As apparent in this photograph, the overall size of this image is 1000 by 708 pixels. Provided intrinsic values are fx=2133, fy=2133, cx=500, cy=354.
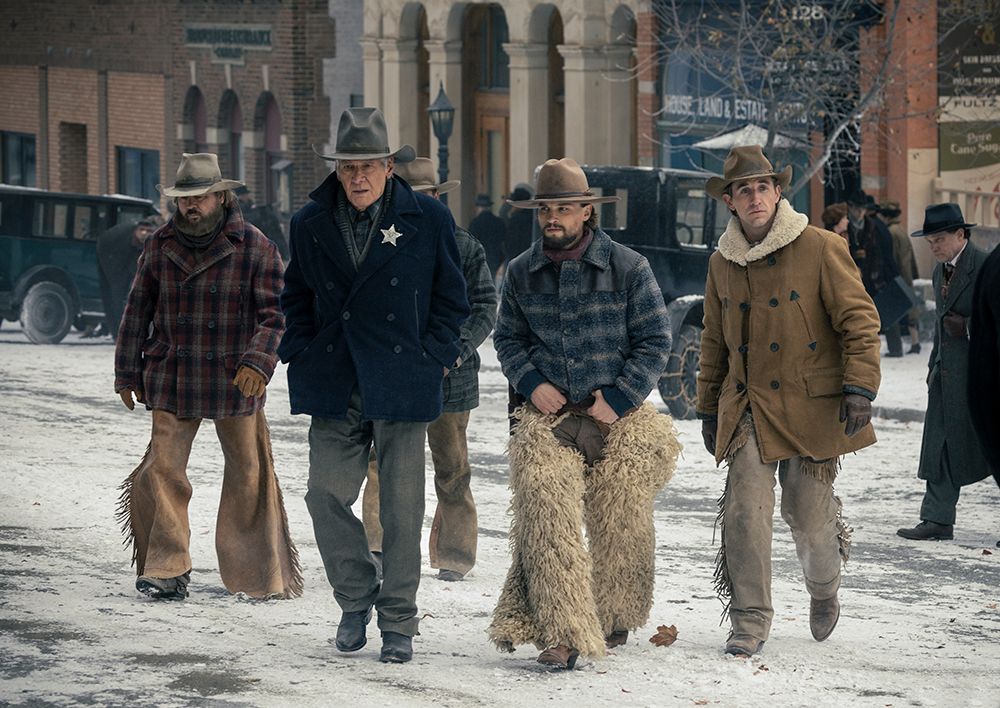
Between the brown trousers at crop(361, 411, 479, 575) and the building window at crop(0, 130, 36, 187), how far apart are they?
38.7 m

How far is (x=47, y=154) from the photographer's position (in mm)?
46406

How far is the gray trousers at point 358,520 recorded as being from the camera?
8102 mm

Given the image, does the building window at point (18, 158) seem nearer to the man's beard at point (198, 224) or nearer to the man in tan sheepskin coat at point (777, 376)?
the man's beard at point (198, 224)

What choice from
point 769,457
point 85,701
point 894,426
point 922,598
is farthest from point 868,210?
point 85,701

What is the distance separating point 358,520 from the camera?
813 centimetres

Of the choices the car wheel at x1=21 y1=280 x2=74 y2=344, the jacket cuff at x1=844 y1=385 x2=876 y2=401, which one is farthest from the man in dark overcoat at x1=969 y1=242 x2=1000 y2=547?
the car wheel at x1=21 y1=280 x2=74 y2=344

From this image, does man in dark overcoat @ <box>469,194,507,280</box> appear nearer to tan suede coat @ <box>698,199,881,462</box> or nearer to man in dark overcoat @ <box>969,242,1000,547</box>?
tan suede coat @ <box>698,199,881,462</box>

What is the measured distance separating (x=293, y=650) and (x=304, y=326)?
4.11 feet

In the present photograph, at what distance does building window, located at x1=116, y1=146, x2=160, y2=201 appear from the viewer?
42688 millimetres

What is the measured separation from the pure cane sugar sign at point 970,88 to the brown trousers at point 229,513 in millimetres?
15843

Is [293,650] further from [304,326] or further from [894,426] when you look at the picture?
[894,426]

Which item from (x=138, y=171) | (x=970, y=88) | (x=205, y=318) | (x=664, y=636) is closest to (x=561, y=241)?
(x=664, y=636)

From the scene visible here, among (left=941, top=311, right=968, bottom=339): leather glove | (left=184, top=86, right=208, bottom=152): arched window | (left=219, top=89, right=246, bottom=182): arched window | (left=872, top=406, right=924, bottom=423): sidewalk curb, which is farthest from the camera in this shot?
(left=184, top=86, right=208, bottom=152): arched window

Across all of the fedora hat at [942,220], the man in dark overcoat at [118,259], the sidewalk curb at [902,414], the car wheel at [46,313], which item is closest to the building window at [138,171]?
the car wheel at [46,313]
